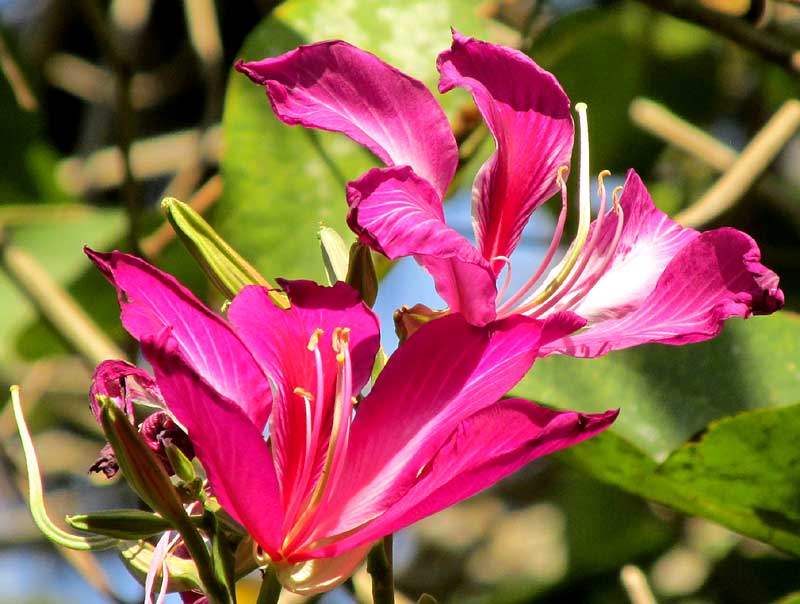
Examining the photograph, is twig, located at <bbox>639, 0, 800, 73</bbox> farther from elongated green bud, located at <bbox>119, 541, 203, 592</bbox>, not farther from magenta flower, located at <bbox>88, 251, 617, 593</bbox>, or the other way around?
elongated green bud, located at <bbox>119, 541, 203, 592</bbox>

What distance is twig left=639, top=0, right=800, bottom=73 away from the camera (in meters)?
1.09

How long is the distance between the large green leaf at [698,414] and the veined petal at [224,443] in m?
0.31

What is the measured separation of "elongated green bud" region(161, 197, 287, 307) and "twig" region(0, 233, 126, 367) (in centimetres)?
55

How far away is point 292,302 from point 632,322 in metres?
0.17

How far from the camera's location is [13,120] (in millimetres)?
1493

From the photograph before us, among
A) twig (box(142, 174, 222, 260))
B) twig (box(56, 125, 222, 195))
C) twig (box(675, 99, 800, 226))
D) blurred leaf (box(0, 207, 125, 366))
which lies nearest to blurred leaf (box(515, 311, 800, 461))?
twig (box(675, 99, 800, 226))

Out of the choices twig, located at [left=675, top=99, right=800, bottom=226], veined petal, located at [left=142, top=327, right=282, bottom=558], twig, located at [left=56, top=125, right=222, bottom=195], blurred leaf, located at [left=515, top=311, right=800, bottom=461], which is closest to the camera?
veined petal, located at [left=142, top=327, right=282, bottom=558]

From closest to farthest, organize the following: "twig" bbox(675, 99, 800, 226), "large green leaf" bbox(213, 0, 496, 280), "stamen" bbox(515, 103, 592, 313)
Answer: "stamen" bbox(515, 103, 592, 313)
"large green leaf" bbox(213, 0, 496, 280)
"twig" bbox(675, 99, 800, 226)

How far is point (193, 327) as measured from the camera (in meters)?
0.56

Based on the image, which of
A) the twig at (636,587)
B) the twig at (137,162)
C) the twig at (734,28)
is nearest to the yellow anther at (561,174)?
the twig at (636,587)

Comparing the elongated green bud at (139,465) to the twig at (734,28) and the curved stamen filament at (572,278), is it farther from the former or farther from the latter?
the twig at (734,28)

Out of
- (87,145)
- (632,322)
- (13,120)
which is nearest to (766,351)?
(632,322)

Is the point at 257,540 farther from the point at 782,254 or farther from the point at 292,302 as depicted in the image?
the point at 782,254

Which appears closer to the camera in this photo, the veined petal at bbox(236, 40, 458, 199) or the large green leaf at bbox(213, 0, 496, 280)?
the veined petal at bbox(236, 40, 458, 199)
